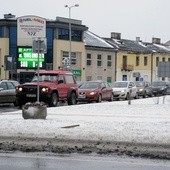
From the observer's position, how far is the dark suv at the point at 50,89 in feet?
82.0

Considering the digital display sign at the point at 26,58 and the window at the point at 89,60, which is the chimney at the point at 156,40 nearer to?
the window at the point at 89,60

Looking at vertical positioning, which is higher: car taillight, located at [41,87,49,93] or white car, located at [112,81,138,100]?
car taillight, located at [41,87,49,93]

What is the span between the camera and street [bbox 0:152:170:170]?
30.0 feet

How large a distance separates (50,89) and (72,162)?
50.9ft

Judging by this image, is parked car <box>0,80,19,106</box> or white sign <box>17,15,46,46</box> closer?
parked car <box>0,80,19,106</box>

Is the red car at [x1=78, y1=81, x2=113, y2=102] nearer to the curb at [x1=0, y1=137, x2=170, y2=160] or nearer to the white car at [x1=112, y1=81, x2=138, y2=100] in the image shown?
the white car at [x1=112, y1=81, x2=138, y2=100]

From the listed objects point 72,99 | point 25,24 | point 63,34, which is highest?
point 25,24

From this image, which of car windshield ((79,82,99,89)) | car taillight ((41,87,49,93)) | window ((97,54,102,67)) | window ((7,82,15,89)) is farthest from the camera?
window ((97,54,102,67))

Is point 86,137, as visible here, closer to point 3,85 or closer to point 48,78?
point 48,78

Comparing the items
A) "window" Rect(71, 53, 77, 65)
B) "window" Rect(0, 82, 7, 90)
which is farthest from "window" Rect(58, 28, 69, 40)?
"window" Rect(0, 82, 7, 90)

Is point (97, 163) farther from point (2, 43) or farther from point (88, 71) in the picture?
point (88, 71)

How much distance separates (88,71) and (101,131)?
5174 cm

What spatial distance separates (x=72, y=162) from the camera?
9672 mm

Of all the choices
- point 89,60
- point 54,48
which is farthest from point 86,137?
Answer: point 89,60
